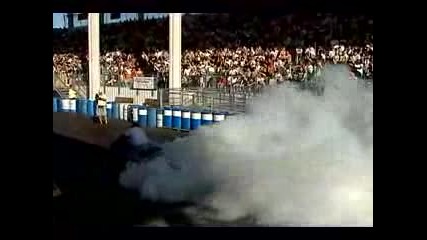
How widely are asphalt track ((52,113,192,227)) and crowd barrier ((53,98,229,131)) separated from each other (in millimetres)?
64

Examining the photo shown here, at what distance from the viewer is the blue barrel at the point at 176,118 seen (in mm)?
6066

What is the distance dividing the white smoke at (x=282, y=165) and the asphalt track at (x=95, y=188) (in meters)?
0.09

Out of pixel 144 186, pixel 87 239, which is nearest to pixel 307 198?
pixel 144 186

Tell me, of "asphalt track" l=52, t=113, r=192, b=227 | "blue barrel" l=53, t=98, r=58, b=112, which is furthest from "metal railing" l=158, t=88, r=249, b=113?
"blue barrel" l=53, t=98, r=58, b=112

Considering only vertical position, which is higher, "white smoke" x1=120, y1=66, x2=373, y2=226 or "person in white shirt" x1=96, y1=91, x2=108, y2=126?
"person in white shirt" x1=96, y1=91, x2=108, y2=126

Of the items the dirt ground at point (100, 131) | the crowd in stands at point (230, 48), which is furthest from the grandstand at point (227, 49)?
the dirt ground at point (100, 131)

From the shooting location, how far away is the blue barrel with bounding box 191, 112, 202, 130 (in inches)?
238

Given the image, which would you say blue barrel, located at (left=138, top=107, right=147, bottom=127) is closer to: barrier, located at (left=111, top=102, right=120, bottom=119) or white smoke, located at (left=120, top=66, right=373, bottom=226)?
barrier, located at (left=111, top=102, right=120, bottom=119)

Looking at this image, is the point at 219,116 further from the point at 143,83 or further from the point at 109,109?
the point at 109,109

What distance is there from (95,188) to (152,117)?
613 mm

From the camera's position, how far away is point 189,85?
19.9 ft

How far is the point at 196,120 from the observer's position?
6066mm
